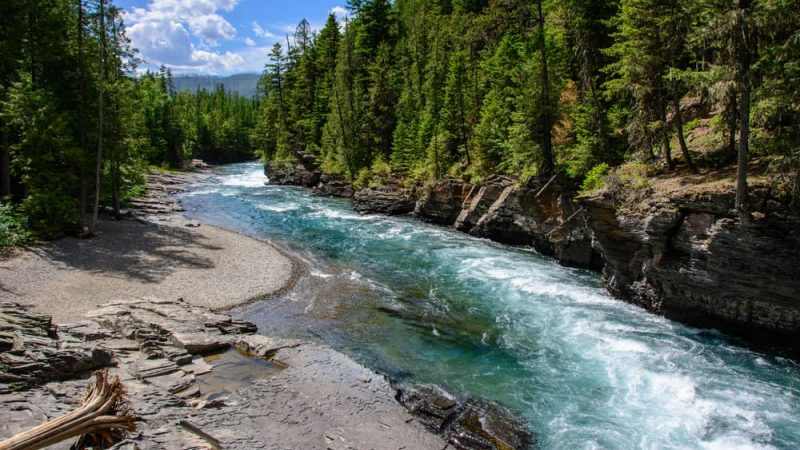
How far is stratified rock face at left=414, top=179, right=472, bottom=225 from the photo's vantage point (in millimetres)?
39625

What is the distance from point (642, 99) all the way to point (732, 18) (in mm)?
7014

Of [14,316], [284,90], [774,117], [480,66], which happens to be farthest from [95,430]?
[284,90]

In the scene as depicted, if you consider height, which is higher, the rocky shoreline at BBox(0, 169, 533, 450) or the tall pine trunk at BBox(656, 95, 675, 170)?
the tall pine trunk at BBox(656, 95, 675, 170)

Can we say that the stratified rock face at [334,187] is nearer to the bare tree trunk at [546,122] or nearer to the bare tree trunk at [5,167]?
the bare tree trunk at [546,122]

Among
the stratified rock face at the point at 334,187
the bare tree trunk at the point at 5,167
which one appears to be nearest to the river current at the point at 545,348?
the bare tree trunk at the point at 5,167

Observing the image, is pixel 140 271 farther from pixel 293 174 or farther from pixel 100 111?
pixel 293 174

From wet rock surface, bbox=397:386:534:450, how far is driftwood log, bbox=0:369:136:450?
22.5ft

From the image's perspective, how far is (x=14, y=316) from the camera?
43.6ft

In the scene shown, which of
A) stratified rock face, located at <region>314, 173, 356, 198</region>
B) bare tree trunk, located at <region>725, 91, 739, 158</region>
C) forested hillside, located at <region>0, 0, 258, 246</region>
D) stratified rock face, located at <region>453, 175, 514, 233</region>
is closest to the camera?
bare tree trunk, located at <region>725, 91, 739, 158</region>

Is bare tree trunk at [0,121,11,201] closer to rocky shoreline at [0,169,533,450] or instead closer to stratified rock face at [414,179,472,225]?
rocky shoreline at [0,169,533,450]

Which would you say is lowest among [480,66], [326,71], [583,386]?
[583,386]

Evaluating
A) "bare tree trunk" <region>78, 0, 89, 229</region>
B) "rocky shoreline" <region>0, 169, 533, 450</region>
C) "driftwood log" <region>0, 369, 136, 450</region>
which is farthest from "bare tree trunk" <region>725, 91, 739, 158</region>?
"bare tree trunk" <region>78, 0, 89, 229</region>

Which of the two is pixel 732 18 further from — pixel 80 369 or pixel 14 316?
pixel 14 316

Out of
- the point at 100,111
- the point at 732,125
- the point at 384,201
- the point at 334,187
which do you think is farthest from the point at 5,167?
the point at 732,125
